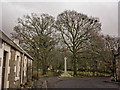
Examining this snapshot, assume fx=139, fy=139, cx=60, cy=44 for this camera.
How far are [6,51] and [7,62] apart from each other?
60 centimetres

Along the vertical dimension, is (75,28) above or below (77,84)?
above

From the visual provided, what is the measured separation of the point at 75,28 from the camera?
104ft

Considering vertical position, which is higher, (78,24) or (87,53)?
(78,24)

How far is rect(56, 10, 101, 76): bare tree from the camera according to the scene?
3020cm

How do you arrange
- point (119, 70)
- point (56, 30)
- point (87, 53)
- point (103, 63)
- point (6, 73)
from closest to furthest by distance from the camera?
point (6, 73)
point (119, 70)
point (87, 53)
point (56, 30)
point (103, 63)

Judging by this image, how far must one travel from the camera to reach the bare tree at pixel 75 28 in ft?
99.1

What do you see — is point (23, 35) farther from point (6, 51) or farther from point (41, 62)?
point (6, 51)

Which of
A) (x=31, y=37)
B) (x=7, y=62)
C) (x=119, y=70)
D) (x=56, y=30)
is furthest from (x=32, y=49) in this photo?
(x=7, y=62)

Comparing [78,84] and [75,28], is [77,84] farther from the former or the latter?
[75,28]

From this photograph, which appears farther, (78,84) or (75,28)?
(75,28)

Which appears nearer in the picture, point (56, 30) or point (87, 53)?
point (87, 53)

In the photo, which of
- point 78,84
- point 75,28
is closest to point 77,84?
point 78,84

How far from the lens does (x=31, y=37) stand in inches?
1225

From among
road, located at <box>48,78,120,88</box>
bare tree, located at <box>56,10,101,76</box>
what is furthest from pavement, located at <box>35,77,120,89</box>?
bare tree, located at <box>56,10,101,76</box>
